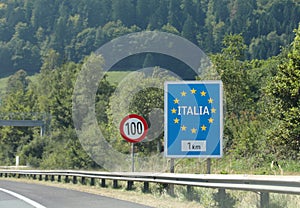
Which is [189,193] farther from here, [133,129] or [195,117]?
[133,129]

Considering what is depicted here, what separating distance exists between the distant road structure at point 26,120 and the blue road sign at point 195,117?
71.1 metres

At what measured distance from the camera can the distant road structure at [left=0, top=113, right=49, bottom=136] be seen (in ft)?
283

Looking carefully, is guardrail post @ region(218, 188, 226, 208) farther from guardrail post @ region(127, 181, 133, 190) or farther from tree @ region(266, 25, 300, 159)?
tree @ region(266, 25, 300, 159)

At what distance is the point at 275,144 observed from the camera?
86.4ft

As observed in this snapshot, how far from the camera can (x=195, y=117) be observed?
663 inches

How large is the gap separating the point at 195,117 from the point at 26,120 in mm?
74014

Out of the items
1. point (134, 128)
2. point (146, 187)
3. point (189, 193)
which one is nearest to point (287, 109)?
point (134, 128)

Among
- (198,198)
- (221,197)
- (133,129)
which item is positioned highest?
(133,129)

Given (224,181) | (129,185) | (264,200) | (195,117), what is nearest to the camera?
(264,200)

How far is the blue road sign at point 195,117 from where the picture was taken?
16.7 m

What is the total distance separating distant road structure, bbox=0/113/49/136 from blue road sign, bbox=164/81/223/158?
7107 centimetres

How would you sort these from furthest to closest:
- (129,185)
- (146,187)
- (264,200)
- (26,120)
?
1. (26,120)
2. (129,185)
3. (146,187)
4. (264,200)

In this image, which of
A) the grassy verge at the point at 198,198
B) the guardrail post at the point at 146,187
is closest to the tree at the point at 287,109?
the grassy verge at the point at 198,198

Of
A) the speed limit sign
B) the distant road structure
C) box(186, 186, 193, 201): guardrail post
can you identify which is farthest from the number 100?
the distant road structure
